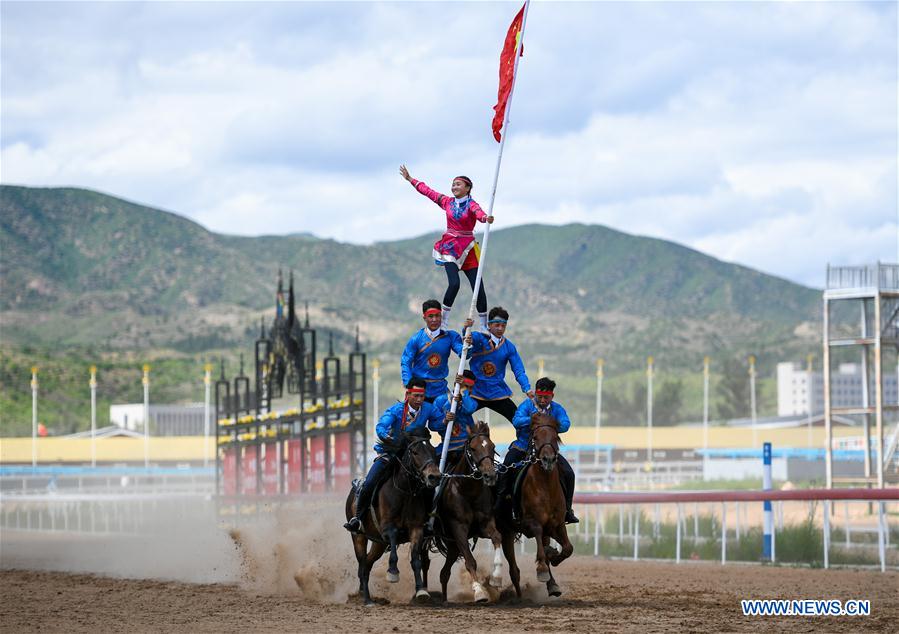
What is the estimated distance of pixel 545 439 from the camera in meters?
16.0

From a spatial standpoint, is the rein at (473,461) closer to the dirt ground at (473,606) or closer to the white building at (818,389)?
the dirt ground at (473,606)

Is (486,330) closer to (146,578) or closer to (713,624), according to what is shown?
(713,624)

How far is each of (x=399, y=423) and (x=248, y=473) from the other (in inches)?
909

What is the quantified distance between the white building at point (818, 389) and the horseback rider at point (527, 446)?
105m

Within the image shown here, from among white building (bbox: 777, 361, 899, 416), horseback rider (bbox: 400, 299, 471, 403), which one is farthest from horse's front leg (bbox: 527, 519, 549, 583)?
white building (bbox: 777, 361, 899, 416)

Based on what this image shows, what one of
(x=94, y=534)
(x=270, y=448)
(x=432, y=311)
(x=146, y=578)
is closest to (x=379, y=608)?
(x=432, y=311)

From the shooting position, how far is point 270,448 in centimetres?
3775

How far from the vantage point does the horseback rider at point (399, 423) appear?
1658cm

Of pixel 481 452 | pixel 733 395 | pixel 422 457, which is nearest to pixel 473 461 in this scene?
pixel 481 452

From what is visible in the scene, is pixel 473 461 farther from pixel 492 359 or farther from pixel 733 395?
pixel 733 395

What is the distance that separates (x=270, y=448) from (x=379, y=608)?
21.6 meters

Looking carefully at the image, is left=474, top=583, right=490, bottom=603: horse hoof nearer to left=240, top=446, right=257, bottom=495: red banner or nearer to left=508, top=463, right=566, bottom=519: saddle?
left=508, top=463, right=566, bottom=519: saddle

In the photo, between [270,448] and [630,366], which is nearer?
[270,448]

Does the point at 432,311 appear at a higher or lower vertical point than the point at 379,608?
higher
